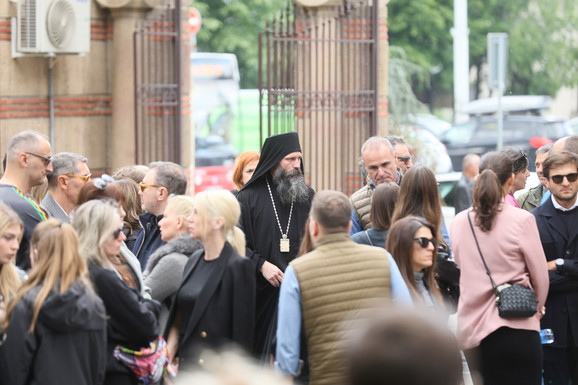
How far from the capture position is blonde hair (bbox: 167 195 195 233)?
6801 millimetres

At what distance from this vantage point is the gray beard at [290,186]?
754 centimetres

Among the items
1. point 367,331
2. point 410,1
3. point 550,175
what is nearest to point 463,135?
point 410,1

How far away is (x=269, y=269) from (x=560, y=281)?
2.08 m

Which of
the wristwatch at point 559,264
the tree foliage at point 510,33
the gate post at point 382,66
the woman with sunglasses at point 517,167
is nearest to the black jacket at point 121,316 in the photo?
the wristwatch at point 559,264

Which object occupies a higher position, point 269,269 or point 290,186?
point 290,186

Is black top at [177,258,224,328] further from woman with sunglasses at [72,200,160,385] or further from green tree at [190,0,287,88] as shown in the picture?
green tree at [190,0,287,88]

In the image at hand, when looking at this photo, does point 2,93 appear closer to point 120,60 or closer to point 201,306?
point 120,60

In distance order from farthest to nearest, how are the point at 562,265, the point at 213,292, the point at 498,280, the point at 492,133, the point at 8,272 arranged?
the point at 492,133 → the point at 562,265 → the point at 498,280 → the point at 213,292 → the point at 8,272

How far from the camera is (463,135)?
27.1 metres

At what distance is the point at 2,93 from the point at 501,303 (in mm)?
7307

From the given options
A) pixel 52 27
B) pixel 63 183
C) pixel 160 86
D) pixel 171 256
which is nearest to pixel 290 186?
pixel 171 256

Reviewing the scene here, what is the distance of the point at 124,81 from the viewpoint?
12766mm

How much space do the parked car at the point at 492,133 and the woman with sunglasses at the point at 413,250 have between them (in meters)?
19.6

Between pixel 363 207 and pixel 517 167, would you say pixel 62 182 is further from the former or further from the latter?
pixel 517 167
